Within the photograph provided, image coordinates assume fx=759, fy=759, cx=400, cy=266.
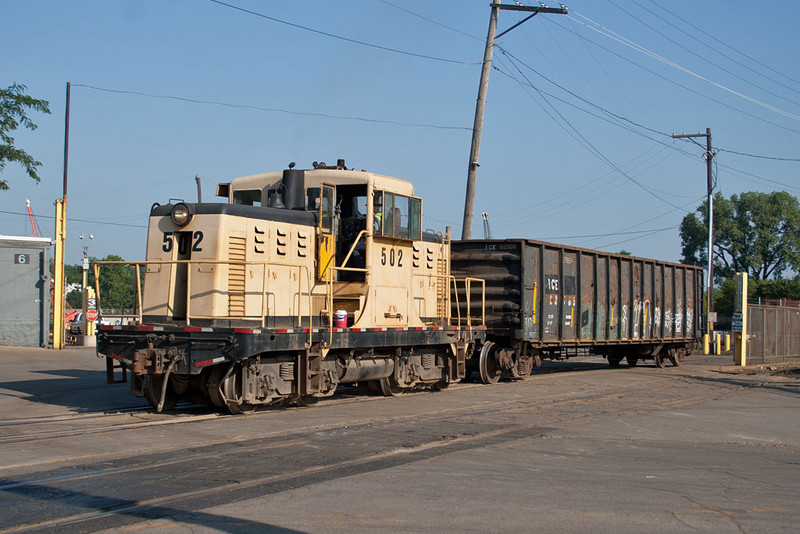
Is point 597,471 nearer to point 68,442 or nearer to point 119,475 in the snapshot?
point 119,475

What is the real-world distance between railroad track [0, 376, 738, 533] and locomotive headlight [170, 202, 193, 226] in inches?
115

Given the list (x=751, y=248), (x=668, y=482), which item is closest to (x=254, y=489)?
(x=668, y=482)

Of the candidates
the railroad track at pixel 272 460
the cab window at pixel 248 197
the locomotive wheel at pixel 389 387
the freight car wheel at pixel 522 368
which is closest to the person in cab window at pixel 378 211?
the cab window at pixel 248 197

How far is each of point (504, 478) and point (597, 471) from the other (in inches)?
44.6

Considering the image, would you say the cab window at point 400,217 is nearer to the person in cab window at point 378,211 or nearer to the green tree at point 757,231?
the person in cab window at point 378,211

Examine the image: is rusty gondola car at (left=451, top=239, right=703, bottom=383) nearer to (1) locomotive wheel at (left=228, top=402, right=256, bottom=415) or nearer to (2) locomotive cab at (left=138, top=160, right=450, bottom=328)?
(2) locomotive cab at (left=138, top=160, right=450, bottom=328)

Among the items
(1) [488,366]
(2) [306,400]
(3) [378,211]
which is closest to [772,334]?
(1) [488,366]

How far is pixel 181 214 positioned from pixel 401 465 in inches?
219

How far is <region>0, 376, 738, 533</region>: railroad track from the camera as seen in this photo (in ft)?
19.8

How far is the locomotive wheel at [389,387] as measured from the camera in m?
14.1

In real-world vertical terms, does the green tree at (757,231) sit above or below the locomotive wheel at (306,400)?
above

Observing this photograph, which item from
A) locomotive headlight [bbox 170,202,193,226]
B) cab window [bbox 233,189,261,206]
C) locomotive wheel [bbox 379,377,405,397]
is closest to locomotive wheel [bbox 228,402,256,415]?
locomotive headlight [bbox 170,202,193,226]

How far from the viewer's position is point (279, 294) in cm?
1191

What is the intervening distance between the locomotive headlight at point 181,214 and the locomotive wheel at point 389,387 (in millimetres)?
4848
